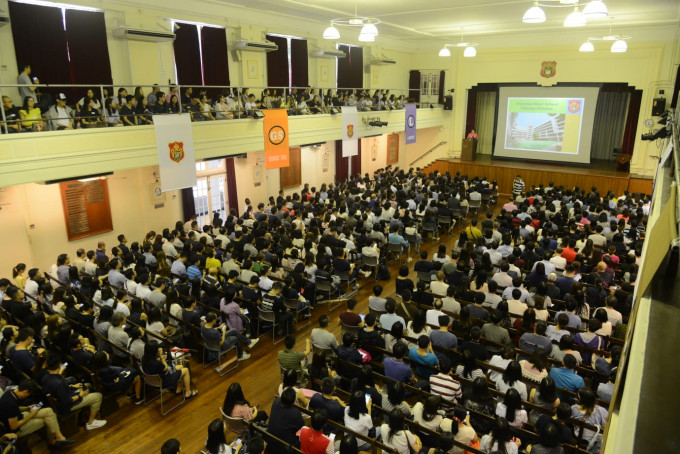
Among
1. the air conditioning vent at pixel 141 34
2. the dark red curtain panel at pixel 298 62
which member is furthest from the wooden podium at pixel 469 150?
the air conditioning vent at pixel 141 34

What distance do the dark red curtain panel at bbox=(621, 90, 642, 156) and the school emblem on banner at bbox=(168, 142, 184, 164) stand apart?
60.0ft

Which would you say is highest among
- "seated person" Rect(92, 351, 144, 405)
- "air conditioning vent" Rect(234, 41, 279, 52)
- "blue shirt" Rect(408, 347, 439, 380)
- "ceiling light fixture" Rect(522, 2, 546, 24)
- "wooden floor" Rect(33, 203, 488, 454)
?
"air conditioning vent" Rect(234, 41, 279, 52)

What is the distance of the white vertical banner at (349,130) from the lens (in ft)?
52.5

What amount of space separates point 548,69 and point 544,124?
7.90ft

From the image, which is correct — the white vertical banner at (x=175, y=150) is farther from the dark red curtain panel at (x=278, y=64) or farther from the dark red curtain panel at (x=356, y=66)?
the dark red curtain panel at (x=356, y=66)

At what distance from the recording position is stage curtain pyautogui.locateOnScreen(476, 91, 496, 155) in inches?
925

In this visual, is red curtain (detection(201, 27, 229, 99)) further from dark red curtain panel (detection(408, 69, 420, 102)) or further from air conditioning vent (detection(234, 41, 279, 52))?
dark red curtain panel (detection(408, 69, 420, 102))

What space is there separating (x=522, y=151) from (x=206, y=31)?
49.9 ft

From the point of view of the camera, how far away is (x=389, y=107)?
63.9 ft

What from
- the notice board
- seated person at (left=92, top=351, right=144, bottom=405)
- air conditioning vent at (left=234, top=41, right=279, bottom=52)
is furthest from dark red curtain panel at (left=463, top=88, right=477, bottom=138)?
seated person at (left=92, top=351, right=144, bottom=405)

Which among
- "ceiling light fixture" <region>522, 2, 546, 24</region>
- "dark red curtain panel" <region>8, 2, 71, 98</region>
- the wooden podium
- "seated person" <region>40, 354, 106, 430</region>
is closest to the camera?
"seated person" <region>40, 354, 106, 430</region>

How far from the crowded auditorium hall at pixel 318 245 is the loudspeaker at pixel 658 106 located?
0.18ft

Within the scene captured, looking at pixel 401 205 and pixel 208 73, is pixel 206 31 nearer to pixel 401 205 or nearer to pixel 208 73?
pixel 208 73

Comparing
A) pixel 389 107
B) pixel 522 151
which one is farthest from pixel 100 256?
pixel 522 151
